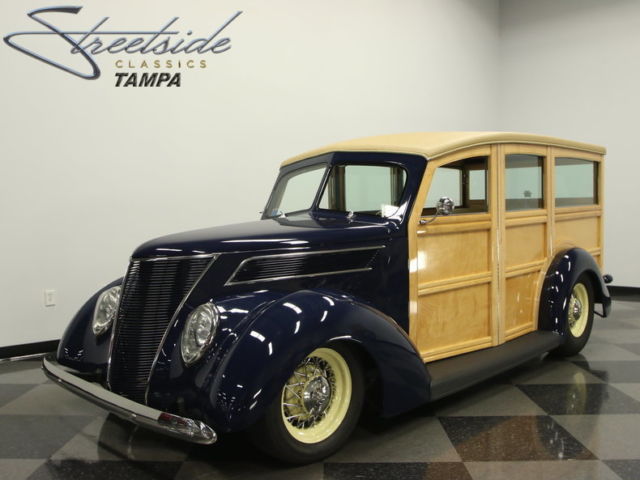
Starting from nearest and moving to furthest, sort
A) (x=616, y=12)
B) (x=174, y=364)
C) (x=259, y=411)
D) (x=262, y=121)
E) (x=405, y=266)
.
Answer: (x=259, y=411)
(x=174, y=364)
(x=405, y=266)
(x=262, y=121)
(x=616, y=12)

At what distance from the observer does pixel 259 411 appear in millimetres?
2100

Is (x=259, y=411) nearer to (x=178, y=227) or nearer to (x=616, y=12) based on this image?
(x=178, y=227)

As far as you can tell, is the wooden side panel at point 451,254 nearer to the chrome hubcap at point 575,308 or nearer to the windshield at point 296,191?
the windshield at point 296,191

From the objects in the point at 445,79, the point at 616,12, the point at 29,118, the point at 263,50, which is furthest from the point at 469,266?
the point at 616,12

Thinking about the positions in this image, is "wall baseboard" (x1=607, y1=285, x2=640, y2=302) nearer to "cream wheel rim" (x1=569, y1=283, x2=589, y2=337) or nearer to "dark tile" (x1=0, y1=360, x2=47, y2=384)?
"cream wheel rim" (x1=569, y1=283, x2=589, y2=337)

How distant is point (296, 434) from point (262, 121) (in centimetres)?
327

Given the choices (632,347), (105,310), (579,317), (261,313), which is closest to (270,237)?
(261,313)

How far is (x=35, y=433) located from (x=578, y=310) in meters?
3.54

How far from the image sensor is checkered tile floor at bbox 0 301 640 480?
236 centimetres

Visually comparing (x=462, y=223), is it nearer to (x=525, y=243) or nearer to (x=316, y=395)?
(x=525, y=243)

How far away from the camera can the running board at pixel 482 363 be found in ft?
9.07

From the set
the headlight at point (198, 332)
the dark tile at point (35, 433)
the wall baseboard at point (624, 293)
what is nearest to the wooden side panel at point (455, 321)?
the headlight at point (198, 332)

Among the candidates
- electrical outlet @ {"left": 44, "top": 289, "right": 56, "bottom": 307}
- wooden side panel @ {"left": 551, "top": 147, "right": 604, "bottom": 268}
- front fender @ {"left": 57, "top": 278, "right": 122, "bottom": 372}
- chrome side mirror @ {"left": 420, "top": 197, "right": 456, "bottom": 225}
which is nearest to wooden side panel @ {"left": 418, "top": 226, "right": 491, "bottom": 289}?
chrome side mirror @ {"left": 420, "top": 197, "right": 456, "bottom": 225}

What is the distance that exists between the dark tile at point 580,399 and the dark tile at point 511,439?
22 centimetres
